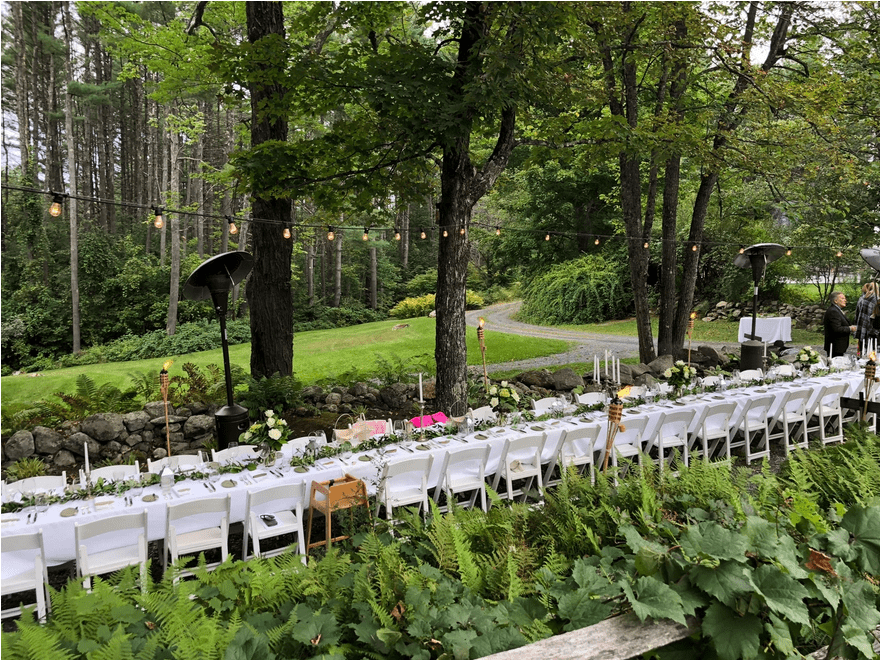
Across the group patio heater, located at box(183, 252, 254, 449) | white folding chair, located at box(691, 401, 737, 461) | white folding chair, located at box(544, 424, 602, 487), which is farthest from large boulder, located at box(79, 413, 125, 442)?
white folding chair, located at box(691, 401, 737, 461)

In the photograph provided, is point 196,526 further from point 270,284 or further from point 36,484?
point 270,284

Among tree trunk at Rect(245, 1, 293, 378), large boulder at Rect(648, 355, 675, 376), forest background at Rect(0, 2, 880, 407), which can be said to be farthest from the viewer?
large boulder at Rect(648, 355, 675, 376)

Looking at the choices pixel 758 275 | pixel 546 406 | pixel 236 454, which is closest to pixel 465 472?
pixel 546 406

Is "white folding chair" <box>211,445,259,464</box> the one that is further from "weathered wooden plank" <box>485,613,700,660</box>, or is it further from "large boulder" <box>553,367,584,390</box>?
"large boulder" <box>553,367,584,390</box>

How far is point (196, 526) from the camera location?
5043 millimetres

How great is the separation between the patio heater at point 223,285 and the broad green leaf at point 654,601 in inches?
232

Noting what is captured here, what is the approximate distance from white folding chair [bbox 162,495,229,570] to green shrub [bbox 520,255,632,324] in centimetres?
→ 2012

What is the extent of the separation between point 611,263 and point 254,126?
17410mm

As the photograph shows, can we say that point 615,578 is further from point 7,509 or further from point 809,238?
point 809,238

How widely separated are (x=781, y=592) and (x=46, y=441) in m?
8.90

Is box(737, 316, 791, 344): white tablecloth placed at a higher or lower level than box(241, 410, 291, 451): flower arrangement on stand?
higher

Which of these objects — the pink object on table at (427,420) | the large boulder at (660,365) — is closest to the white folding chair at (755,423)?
the large boulder at (660,365)

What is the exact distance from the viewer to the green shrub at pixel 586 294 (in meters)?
23.2

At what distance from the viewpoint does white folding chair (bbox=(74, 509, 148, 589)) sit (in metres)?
4.28
